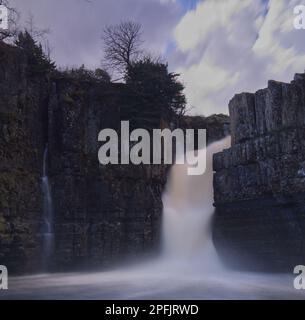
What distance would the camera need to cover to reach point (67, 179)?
26.3m

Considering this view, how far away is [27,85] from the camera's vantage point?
26953mm

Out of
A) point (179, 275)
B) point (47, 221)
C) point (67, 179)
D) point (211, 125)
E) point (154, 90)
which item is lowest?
point (179, 275)

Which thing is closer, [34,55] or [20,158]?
[20,158]

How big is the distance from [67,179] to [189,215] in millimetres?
7086

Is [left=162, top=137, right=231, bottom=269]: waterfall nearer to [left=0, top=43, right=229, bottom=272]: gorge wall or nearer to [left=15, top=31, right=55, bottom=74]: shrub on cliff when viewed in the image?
[left=0, top=43, right=229, bottom=272]: gorge wall

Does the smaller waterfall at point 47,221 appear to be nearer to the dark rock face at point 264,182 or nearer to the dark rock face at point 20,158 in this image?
the dark rock face at point 20,158

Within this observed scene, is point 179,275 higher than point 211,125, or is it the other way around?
point 211,125

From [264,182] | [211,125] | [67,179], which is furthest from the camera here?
[211,125]

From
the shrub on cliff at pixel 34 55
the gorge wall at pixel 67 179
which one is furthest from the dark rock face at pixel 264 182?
the shrub on cliff at pixel 34 55

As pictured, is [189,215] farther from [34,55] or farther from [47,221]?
[34,55]

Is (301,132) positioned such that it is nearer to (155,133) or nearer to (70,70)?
(155,133)

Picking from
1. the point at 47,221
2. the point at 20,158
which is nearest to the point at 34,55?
the point at 20,158

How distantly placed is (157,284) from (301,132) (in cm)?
875

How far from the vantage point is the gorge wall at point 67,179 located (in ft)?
80.1
